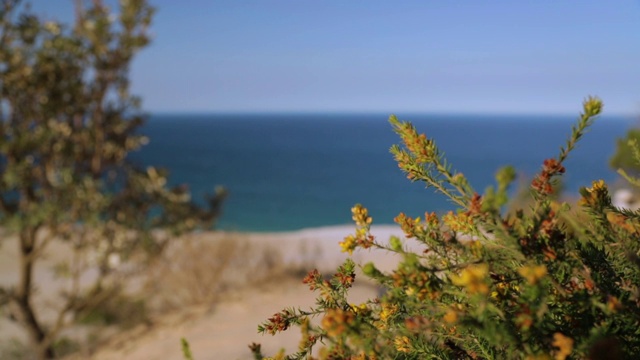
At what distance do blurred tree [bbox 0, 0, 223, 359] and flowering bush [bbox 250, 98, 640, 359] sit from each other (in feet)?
17.6

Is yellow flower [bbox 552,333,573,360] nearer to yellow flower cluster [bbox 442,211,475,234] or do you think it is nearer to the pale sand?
yellow flower cluster [bbox 442,211,475,234]

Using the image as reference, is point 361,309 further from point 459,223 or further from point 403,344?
point 459,223

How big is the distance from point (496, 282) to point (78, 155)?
632 cm

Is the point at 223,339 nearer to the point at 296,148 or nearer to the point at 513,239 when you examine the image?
the point at 513,239

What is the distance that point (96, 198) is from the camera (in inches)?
238

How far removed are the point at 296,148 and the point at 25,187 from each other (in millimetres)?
85951

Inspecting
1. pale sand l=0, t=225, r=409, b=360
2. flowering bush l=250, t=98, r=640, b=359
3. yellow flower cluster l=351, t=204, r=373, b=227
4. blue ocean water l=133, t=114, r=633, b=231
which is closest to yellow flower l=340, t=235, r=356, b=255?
flowering bush l=250, t=98, r=640, b=359

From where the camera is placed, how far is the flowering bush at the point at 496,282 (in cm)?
92

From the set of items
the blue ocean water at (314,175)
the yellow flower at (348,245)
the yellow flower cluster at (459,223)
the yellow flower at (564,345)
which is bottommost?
the yellow flower at (564,345)

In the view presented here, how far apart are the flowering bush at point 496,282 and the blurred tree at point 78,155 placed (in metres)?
5.36

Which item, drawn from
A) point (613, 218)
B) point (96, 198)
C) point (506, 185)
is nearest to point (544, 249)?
point (506, 185)

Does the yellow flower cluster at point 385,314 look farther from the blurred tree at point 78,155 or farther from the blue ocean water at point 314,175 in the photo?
the blue ocean water at point 314,175

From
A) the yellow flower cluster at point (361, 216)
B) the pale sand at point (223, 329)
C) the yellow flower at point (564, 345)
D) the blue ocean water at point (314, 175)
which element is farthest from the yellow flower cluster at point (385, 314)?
the blue ocean water at point (314, 175)

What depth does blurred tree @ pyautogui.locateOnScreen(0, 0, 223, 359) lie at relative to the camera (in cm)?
599
